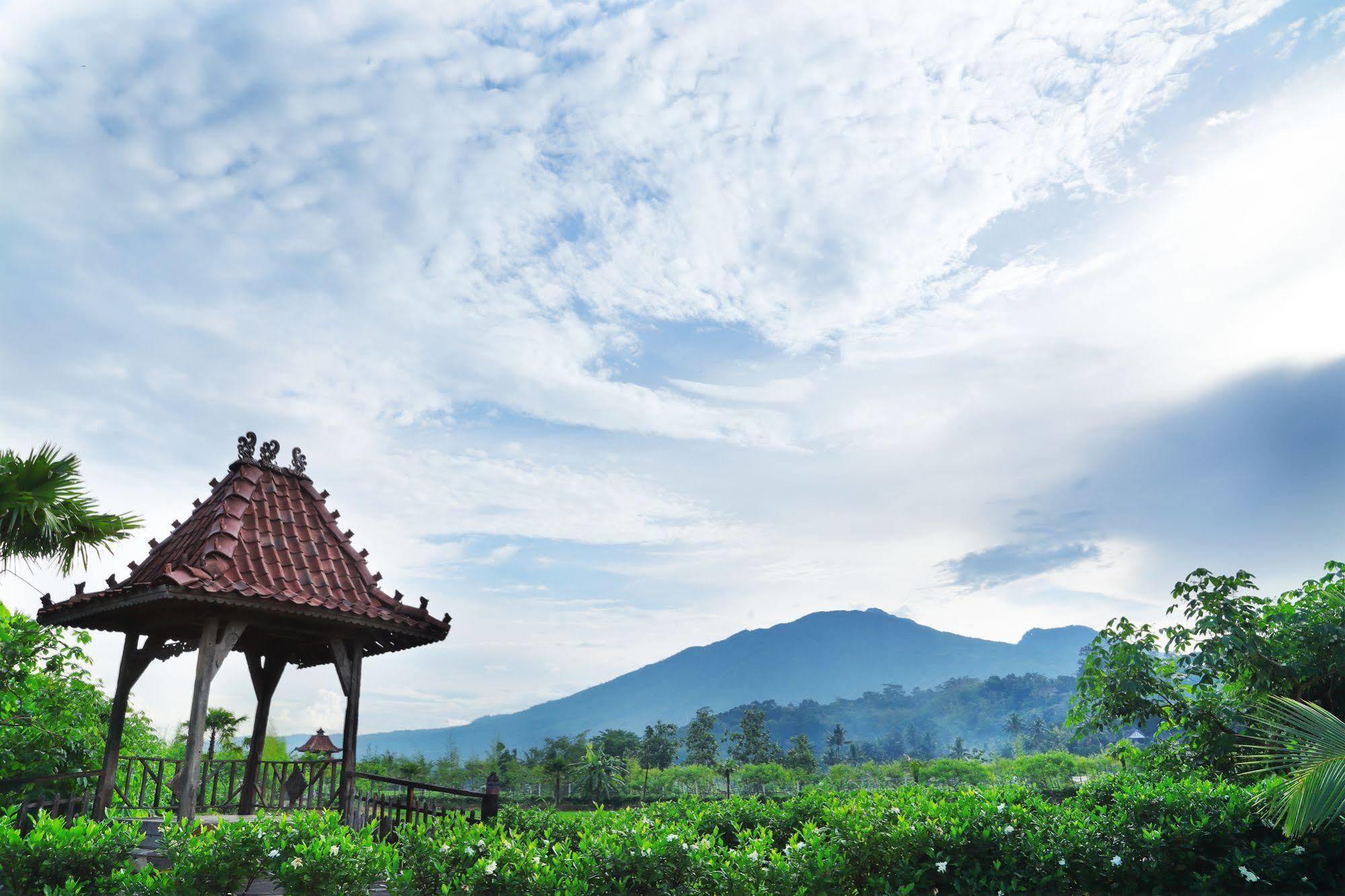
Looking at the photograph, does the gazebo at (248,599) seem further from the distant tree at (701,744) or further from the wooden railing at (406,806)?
Result: the distant tree at (701,744)

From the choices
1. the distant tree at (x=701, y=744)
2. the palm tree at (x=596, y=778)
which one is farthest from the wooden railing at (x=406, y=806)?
the distant tree at (x=701, y=744)

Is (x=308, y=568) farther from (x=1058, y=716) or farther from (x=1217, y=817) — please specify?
(x=1058, y=716)

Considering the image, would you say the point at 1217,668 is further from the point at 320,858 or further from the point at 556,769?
the point at 556,769

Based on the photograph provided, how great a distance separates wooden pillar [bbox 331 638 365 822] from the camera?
8.59 meters

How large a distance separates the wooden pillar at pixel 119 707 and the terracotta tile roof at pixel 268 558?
76 centimetres

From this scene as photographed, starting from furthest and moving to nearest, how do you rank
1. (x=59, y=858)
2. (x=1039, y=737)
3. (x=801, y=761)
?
(x=1039, y=737)
(x=801, y=761)
(x=59, y=858)

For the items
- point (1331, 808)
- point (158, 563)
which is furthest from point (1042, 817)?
point (158, 563)

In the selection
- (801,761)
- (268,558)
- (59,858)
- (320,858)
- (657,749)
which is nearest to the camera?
(320,858)

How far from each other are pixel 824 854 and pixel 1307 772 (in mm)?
3939

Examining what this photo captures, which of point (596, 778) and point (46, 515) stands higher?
point (46, 515)

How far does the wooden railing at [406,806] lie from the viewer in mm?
7254

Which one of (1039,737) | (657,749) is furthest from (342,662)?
(1039,737)

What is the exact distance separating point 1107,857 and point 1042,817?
1.70ft

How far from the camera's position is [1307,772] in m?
6.17
